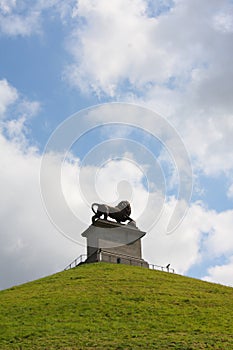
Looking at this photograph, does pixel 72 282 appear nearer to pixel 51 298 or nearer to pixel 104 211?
pixel 51 298

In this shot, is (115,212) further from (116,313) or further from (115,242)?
(116,313)

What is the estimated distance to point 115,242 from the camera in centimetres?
6488

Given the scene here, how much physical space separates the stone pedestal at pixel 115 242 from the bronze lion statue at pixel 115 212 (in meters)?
0.87

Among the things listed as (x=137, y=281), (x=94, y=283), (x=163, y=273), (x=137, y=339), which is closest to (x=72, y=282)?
(x=94, y=283)

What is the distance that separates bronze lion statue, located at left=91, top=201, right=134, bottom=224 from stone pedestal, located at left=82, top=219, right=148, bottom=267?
87 cm

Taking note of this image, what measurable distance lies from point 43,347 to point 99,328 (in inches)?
183

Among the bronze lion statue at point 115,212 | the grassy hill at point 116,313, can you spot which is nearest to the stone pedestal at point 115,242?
the bronze lion statue at point 115,212

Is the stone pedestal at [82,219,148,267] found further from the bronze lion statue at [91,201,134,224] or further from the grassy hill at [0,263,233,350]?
the grassy hill at [0,263,233,350]

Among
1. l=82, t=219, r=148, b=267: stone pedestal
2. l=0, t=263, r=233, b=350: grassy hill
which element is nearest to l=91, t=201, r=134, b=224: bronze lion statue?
l=82, t=219, r=148, b=267: stone pedestal

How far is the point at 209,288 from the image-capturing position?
49.8 m

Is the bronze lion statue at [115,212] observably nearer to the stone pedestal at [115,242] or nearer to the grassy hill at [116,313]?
the stone pedestal at [115,242]

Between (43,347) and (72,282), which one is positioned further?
(72,282)

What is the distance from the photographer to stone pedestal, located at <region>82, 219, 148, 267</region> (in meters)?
63.2

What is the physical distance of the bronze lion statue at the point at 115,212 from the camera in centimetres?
6538
